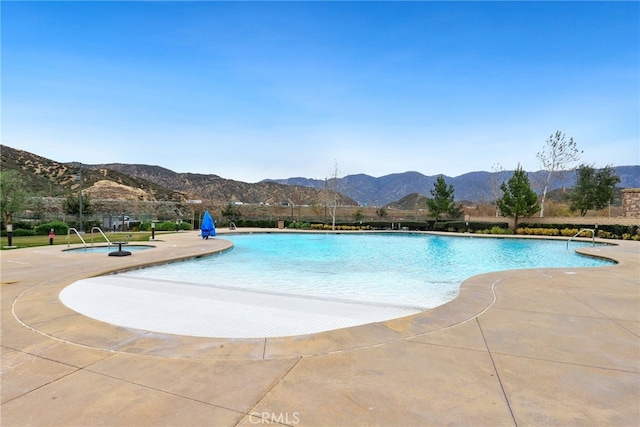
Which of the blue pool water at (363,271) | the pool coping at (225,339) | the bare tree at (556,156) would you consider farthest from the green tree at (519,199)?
the pool coping at (225,339)

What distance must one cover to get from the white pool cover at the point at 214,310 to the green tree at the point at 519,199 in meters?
21.4

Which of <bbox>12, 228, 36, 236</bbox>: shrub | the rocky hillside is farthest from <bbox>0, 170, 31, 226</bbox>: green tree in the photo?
the rocky hillside

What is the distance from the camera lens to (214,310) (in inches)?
186

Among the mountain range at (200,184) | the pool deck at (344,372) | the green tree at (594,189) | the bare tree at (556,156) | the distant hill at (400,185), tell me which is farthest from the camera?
the distant hill at (400,185)

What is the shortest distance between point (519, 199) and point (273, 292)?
71.5ft

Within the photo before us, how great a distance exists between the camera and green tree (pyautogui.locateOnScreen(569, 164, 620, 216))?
Answer: 32594 millimetres

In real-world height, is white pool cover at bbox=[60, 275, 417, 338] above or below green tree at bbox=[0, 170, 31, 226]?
below

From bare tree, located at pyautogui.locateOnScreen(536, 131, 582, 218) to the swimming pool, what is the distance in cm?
2017

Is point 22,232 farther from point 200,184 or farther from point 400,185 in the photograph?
point 400,185

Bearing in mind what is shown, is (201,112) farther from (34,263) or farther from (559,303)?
(559,303)

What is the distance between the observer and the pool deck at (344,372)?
1965mm

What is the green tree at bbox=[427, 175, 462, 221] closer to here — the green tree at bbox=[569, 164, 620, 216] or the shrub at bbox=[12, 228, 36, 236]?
the green tree at bbox=[569, 164, 620, 216]

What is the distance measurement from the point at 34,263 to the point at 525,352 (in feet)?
34.9

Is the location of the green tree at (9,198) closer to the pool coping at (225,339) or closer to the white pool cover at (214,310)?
the white pool cover at (214,310)
